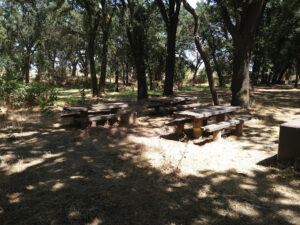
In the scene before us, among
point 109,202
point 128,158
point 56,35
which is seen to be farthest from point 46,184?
point 56,35

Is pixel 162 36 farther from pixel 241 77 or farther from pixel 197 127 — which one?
pixel 197 127

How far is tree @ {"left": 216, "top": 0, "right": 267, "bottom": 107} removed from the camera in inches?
332

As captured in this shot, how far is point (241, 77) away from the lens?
884 cm

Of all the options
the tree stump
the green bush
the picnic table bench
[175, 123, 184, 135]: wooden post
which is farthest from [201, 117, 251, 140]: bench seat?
the green bush

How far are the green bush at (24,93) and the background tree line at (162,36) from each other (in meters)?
0.45

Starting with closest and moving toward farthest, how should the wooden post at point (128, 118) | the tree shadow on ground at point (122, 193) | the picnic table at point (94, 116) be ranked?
the tree shadow on ground at point (122, 193) < the picnic table at point (94, 116) < the wooden post at point (128, 118)

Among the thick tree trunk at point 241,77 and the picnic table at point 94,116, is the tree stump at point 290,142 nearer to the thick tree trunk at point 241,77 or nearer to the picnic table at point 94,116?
the picnic table at point 94,116

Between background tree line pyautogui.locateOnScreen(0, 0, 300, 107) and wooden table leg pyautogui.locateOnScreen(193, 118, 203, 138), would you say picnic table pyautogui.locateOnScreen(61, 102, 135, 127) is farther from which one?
background tree line pyautogui.locateOnScreen(0, 0, 300, 107)

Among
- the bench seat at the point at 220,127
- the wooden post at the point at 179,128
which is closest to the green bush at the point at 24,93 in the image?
the wooden post at the point at 179,128

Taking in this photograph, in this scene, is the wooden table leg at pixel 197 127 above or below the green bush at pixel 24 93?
below

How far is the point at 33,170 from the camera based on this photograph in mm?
3959

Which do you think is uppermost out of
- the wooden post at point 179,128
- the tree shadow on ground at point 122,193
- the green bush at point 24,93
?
the green bush at point 24,93

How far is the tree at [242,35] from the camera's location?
27.7 feet

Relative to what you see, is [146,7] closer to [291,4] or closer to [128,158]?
[291,4]
